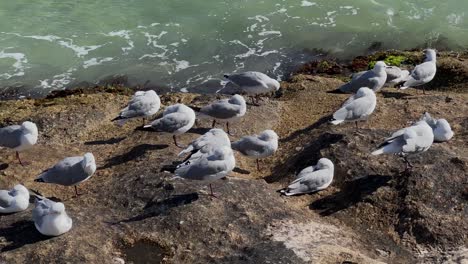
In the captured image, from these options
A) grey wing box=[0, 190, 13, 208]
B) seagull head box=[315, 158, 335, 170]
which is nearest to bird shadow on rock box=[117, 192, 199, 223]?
grey wing box=[0, 190, 13, 208]

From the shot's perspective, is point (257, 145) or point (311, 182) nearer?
point (311, 182)

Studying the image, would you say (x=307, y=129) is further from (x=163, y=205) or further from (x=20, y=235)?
(x=20, y=235)

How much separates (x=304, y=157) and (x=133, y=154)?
10.9 feet

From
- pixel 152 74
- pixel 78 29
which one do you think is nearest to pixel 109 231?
pixel 152 74

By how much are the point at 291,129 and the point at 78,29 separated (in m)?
12.5

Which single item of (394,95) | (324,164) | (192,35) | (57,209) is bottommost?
(192,35)

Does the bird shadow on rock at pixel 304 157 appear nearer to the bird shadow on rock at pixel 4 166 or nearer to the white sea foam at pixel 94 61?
the bird shadow on rock at pixel 4 166

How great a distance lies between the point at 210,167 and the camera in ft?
32.6

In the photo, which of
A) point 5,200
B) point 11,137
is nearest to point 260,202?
point 5,200

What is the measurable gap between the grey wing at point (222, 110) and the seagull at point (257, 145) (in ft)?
4.33

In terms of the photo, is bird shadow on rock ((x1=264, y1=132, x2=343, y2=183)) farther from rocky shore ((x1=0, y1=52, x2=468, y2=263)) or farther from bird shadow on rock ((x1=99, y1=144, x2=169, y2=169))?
bird shadow on rock ((x1=99, y1=144, x2=169, y2=169))

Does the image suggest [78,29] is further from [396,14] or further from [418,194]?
[418,194]

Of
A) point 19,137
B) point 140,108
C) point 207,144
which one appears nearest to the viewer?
point 207,144

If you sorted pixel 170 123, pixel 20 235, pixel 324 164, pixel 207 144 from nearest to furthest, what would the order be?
1. pixel 20 235
2. pixel 324 164
3. pixel 207 144
4. pixel 170 123
